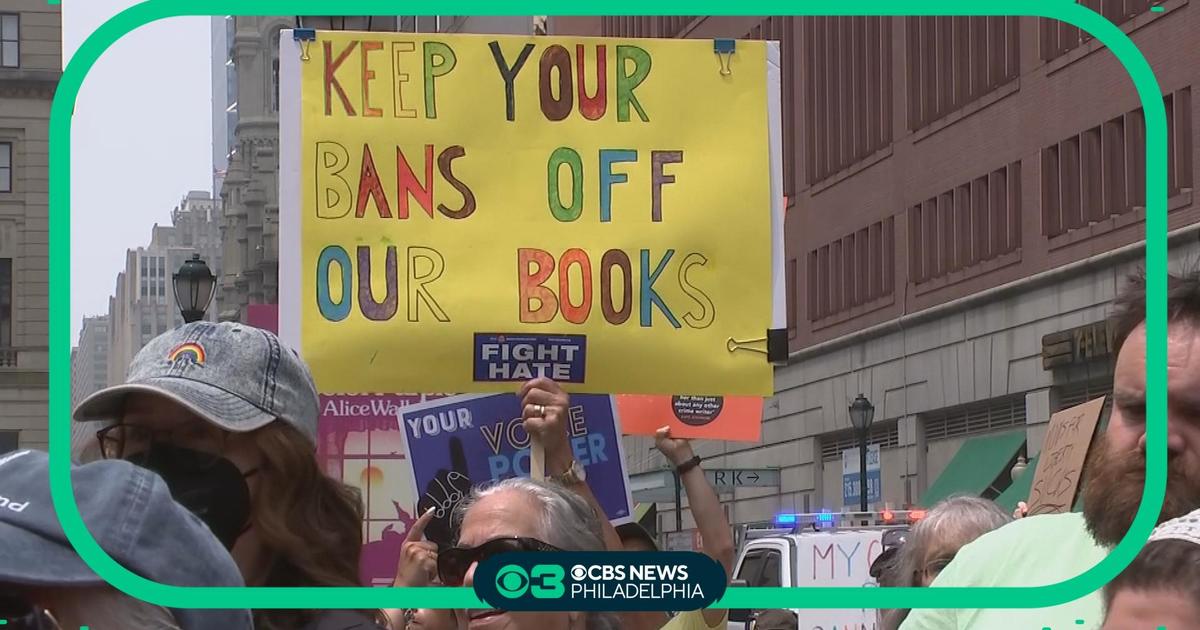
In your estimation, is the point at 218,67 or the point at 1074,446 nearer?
the point at 218,67

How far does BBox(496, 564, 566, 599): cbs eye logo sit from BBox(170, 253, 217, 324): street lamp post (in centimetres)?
50

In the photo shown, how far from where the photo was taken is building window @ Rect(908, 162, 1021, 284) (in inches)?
88.7

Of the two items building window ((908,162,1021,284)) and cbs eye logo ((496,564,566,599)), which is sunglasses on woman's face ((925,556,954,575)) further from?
cbs eye logo ((496,564,566,599))

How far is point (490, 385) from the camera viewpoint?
226 centimetres

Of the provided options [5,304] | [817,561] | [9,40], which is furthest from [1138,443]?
[9,40]

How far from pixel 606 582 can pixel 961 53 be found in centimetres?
66

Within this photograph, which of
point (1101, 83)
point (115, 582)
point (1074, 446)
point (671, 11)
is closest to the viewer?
point (115, 582)

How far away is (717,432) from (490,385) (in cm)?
28

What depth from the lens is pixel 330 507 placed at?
2436mm

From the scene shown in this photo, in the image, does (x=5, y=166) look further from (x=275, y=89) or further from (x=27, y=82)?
(x=275, y=89)

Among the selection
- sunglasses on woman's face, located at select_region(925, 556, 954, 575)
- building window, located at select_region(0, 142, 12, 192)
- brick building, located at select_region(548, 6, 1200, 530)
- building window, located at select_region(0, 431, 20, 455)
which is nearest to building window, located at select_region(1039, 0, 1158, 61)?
brick building, located at select_region(548, 6, 1200, 530)

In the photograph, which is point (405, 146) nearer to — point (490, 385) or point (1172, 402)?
point (490, 385)

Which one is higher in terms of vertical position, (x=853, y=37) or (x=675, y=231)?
(x=853, y=37)

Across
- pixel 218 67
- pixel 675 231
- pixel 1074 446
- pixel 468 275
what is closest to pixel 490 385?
pixel 468 275
